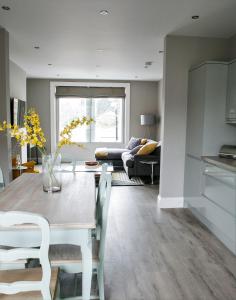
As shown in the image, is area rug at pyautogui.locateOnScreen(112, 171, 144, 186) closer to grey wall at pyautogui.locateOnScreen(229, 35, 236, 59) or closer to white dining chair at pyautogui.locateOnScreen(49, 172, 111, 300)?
grey wall at pyautogui.locateOnScreen(229, 35, 236, 59)

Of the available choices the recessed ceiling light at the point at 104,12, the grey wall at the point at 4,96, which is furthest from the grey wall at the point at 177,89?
the grey wall at the point at 4,96

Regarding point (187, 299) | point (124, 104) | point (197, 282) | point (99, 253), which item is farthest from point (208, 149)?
point (124, 104)

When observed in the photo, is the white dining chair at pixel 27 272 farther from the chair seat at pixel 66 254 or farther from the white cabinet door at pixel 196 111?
the white cabinet door at pixel 196 111

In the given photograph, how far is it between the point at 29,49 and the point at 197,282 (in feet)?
14.6

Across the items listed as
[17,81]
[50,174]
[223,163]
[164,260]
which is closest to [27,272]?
[50,174]

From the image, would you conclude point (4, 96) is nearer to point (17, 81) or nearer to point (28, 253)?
point (17, 81)

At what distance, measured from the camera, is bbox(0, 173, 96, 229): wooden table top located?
5.08ft

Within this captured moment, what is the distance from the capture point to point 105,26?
349 cm

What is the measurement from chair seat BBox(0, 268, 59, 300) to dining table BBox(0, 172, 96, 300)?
0.49 ft

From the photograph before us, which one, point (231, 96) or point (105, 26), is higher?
point (105, 26)

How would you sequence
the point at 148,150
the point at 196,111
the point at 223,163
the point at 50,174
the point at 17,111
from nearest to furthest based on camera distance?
the point at 50,174 < the point at 223,163 < the point at 196,111 < the point at 17,111 < the point at 148,150

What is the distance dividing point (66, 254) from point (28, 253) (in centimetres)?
54

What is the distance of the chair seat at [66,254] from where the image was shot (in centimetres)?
164

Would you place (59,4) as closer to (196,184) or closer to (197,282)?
(196,184)
